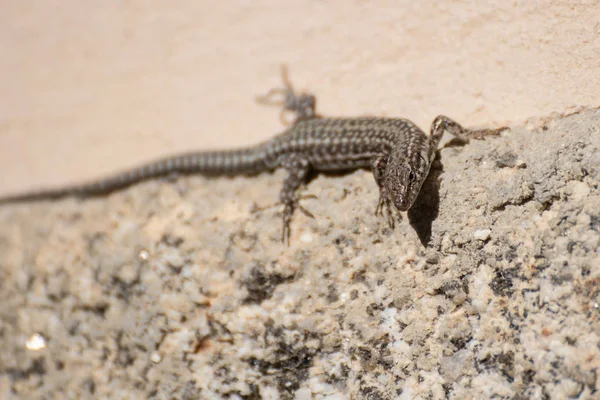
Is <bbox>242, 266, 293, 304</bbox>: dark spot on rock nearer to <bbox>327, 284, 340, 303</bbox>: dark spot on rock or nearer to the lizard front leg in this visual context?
<bbox>327, 284, 340, 303</bbox>: dark spot on rock

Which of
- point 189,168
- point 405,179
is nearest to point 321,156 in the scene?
point 405,179

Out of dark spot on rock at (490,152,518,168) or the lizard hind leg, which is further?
the lizard hind leg

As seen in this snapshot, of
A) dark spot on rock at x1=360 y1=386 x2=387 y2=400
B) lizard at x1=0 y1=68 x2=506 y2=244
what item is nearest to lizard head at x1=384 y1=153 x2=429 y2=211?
lizard at x1=0 y1=68 x2=506 y2=244

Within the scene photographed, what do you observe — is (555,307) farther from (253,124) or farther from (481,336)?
(253,124)

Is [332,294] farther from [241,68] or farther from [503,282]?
[241,68]

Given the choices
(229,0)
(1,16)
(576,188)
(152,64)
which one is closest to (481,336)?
(576,188)

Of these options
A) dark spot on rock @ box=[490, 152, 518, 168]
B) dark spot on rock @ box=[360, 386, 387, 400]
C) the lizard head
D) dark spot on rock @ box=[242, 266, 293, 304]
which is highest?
dark spot on rock @ box=[490, 152, 518, 168]

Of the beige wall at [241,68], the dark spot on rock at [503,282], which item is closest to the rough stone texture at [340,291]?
the dark spot on rock at [503,282]
